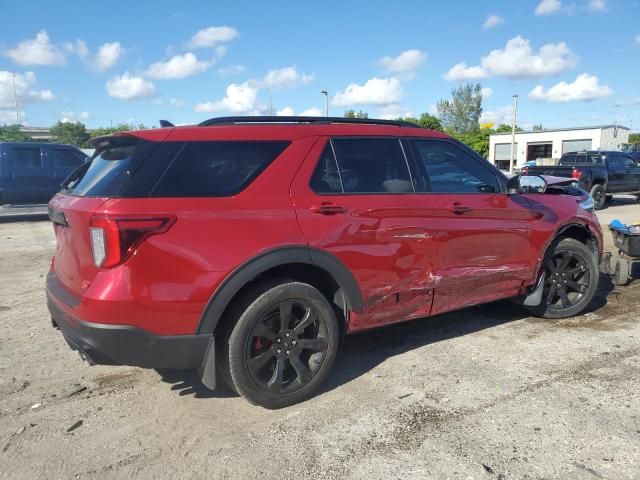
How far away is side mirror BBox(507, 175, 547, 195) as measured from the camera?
4449mm

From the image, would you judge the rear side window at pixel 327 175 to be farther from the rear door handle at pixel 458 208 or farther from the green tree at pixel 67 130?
the green tree at pixel 67 130

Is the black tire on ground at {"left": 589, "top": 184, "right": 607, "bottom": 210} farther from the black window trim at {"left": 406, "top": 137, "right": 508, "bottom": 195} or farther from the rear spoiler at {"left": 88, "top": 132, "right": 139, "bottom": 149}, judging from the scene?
the rear spoiler at {"left": 88, "top": 132, "right": 139, "bottom": 149}

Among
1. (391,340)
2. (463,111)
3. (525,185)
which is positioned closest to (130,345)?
(391,340)

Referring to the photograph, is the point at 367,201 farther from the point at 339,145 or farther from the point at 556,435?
the point at 556,435

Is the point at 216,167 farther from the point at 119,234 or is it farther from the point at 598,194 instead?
the point at 598,194

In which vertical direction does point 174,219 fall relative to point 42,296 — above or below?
above

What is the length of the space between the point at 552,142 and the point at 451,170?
5348 centimetres

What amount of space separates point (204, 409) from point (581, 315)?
3.93m

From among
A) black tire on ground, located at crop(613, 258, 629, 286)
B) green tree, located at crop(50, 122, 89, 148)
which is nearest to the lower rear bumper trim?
black tire on ground, located at crop(613, 258, 629, 286)

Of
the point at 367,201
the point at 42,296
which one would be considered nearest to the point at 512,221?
the point at 367,201

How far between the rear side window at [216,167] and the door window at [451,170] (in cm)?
128

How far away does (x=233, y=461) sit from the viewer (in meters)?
2.75

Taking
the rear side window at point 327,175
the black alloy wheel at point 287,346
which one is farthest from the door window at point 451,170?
the black alloy wheel at point 287,346

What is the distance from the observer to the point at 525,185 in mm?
4824
